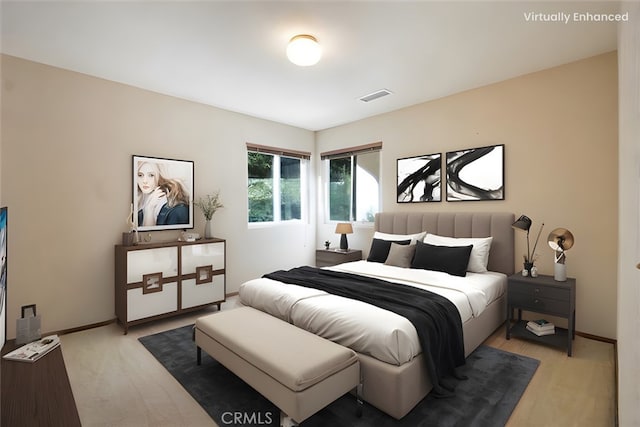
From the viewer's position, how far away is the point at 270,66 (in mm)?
3115

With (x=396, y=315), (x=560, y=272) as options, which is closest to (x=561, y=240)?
(x=560, y=272)

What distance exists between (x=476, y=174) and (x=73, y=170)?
4.50 metres

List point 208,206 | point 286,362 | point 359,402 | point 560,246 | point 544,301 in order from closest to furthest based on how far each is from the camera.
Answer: point 286,362, point 359,402, point 544,301, point 560,246, point 208,206

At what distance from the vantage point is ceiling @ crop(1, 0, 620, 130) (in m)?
2.25

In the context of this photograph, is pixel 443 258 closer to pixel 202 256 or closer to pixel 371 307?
pixel 371 307

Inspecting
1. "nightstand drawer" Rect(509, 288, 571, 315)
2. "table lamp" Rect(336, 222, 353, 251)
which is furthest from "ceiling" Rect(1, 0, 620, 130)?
"nightstand drawer" Rect(509, 288, 571, 315)

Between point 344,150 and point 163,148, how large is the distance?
9.01 feet

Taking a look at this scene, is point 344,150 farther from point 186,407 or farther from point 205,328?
point 186,407

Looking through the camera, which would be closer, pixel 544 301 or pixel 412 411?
pixel 412 411

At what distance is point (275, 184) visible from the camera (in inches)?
206

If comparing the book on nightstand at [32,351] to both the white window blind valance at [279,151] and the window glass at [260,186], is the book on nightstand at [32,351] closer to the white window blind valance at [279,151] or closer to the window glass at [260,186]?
the window glass at [260,186]

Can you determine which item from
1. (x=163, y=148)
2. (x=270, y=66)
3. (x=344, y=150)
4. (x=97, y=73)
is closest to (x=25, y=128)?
(x=97, y=73)

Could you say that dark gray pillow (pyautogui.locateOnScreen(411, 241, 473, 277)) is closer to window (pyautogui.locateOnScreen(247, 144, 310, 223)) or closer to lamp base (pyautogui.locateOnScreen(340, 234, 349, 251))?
lamp base (pyautogui.locateOnScreen(340, 234, 349, 251))

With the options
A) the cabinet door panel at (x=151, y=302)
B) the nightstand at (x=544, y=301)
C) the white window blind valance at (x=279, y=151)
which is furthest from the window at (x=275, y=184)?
the nightstand at (x=544, y=301)
